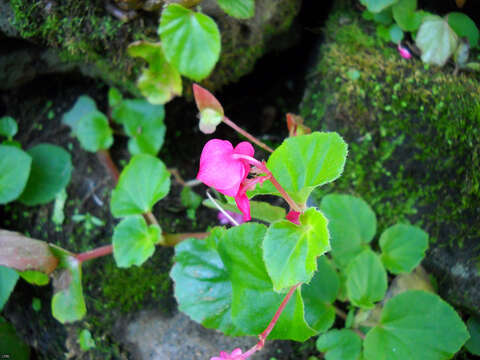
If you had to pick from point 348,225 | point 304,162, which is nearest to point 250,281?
point 304,162

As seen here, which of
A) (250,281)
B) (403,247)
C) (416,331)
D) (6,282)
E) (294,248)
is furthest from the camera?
(6,282)

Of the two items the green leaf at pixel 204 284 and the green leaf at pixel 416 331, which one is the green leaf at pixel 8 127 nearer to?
the green leaf at pixel 204 284

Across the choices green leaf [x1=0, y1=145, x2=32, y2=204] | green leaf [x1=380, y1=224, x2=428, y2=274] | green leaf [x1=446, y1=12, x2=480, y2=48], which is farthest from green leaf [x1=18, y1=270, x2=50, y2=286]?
green leaf [x1=446, y1=12, x2=480, y2=48]

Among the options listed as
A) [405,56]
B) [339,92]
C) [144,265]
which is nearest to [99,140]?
[144,265]

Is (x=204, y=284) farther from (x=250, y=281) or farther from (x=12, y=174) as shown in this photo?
(x=12, y=174)

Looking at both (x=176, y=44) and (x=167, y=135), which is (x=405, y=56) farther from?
(x=167, y=135)

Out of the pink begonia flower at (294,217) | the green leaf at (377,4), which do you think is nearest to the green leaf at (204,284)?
the pink begonia flower at (294,217)
